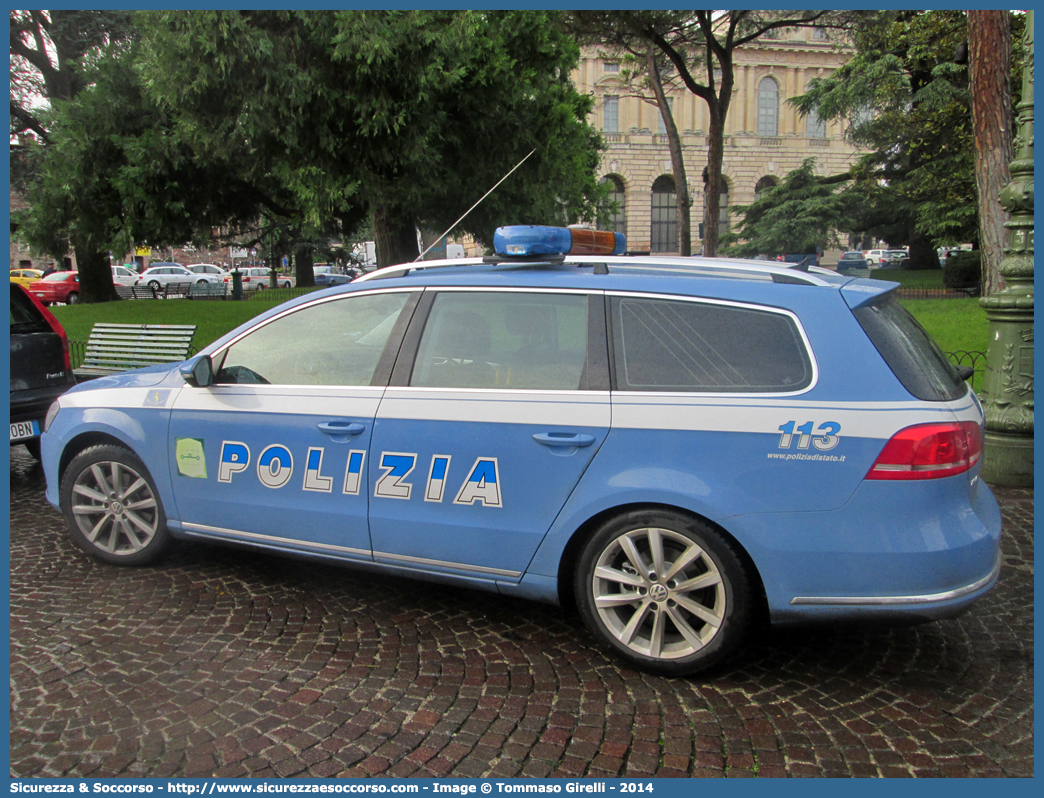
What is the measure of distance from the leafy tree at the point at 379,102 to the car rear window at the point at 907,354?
28.9 ft

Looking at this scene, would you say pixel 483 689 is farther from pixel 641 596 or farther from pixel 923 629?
pixel 923 629

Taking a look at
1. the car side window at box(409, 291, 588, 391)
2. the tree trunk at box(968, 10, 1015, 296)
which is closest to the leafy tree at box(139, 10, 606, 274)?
the tree trunk at box(968, 10, 1015, 296)

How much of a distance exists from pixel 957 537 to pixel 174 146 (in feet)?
46.3

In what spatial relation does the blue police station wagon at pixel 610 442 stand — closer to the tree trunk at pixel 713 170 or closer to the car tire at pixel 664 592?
the car tire at pixel 664 592

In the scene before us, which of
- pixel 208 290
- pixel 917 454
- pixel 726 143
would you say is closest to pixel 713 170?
pixel 917 454

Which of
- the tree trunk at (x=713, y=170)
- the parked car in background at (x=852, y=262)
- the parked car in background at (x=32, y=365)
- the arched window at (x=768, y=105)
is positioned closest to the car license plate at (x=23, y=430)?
the parked car in background at (x=32, y=365)

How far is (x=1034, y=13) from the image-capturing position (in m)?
5.80

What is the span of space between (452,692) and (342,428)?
49.5 inches

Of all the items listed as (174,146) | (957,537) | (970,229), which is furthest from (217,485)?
(970,229)

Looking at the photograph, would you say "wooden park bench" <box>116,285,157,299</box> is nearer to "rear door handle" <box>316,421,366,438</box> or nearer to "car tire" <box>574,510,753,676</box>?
"rear door handle" <box>316,421,366,438</box>

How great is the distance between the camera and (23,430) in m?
6.14

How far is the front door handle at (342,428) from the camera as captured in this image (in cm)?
367

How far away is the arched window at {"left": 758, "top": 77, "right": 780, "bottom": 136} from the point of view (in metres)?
59.7

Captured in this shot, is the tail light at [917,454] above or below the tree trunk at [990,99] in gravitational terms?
below
